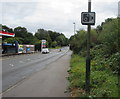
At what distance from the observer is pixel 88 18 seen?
686 centimetres

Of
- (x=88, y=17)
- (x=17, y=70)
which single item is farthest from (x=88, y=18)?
(x=17, y=70)

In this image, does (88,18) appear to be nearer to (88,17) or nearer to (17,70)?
(88,17)

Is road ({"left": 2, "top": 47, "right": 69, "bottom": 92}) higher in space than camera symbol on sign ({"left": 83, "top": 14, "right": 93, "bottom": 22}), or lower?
lower

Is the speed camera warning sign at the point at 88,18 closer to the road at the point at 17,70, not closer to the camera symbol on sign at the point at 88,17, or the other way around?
the camera symbol on sign at the point at 88,17

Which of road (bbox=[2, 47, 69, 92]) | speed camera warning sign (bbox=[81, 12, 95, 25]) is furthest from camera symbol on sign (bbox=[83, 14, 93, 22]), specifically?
road (bbox=[2, 47, 69, 92])

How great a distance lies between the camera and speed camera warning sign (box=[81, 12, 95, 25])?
6.84 m

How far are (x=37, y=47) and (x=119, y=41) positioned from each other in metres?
68.9

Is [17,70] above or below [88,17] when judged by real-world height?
below

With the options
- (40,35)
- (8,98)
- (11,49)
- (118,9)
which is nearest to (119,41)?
(118,9)

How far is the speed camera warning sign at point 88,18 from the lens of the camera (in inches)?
269

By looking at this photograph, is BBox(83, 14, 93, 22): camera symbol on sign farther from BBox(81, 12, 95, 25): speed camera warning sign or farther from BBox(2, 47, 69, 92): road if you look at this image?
BBox(2, 47, 69, 92): road

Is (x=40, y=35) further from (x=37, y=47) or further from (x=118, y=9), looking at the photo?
(x=118, y=9)

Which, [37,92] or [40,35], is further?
[40,35]

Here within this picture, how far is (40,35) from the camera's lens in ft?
468
